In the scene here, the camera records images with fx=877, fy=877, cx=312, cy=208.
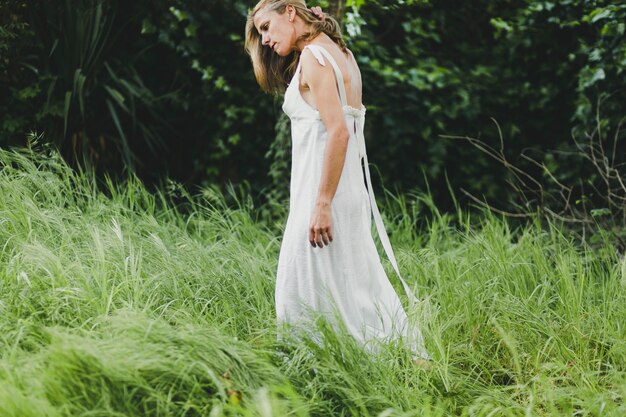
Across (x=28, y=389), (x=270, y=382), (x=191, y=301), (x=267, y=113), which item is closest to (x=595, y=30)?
(x=267, y=113)

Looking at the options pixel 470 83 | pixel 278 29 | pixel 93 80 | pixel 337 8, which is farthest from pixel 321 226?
pixel 470 83

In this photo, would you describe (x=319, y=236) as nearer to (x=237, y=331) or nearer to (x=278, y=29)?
(x=237, y=331)

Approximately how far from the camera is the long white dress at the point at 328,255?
11.1 feet

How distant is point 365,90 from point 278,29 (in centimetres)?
335

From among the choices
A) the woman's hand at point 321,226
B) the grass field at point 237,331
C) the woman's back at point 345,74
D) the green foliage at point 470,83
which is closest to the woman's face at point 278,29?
the woman's back at point 345,74

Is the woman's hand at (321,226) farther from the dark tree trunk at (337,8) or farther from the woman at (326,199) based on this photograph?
the dark tree trunk at (337,8)

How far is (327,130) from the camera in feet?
10.8

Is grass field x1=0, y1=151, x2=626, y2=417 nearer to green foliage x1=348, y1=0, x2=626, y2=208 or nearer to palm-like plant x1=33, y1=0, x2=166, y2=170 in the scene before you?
palm-like plant x1=33, y1=0, x2=166, y2=170

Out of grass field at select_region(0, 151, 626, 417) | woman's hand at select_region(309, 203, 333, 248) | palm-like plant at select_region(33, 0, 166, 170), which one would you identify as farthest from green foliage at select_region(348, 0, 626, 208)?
woman's hand at select_region(309, 203, 333, 248)

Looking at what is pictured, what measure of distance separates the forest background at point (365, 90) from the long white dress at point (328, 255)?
2393mm

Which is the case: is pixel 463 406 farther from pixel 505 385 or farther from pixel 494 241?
pixel 494 241

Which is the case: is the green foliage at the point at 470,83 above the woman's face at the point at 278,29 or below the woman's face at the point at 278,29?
below

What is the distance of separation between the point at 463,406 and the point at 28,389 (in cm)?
156

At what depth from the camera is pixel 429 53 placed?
706cm
